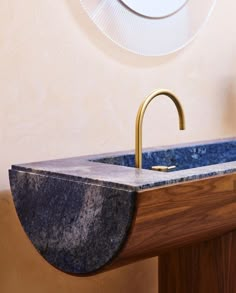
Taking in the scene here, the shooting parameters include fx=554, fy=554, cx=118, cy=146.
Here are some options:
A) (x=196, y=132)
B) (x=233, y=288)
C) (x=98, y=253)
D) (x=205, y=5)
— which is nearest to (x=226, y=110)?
(x=196, y=132)

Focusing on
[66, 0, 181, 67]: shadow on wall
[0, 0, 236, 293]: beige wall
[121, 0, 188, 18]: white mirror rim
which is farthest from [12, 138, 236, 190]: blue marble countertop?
[121, 0, 188, 18]: white mirror rim

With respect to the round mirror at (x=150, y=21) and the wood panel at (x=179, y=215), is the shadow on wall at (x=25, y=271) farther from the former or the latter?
the round mirror at (x=150, y=21)

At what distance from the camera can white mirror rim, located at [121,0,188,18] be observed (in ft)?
5.71

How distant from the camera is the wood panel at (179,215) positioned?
3.51 feet

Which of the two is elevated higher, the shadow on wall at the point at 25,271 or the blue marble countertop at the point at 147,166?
the blue marble countertop at the point at 147,166

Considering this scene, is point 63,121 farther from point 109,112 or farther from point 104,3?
point 104,3

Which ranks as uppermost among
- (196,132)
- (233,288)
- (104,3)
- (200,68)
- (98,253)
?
(104,3)

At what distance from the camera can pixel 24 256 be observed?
1539 millimetres

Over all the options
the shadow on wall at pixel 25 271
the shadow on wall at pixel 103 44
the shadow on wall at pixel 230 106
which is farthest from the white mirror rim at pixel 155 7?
the shadow on wall at pixel 25 271

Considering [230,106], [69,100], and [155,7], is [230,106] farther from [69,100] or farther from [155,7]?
[69,100]

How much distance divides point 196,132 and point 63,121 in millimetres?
606

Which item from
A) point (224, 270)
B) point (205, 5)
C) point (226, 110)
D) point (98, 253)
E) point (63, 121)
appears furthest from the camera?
point (226, 110)

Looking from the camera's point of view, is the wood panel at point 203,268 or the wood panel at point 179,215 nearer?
the wood panel at point 179,215

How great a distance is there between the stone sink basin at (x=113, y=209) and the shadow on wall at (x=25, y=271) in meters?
0.22
